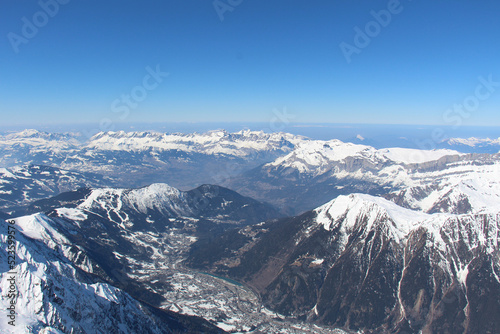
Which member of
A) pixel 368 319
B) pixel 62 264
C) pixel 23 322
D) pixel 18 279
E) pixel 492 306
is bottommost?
pixel 368 319

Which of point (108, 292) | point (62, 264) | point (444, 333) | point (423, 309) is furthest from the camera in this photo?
point (423, 309)

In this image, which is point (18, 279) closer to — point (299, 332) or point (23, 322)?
point (23, 322)

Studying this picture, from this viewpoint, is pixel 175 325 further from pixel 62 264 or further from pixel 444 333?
pixel 444 333

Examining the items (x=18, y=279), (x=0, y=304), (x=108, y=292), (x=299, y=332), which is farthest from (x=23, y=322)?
(x=299, y=332)

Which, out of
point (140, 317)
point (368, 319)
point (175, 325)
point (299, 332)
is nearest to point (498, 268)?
point (368, 319)

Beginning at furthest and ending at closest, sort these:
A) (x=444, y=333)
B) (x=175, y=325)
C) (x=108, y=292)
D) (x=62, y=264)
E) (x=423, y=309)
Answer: (x=423, y=309), (x=444, y=333), (x=62, y=264), (x=175, y=325), (x=108, y=292)

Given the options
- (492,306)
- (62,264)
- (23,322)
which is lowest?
(492,306)

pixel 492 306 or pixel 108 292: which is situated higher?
pixel 108 292

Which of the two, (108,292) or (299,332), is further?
(299,332)

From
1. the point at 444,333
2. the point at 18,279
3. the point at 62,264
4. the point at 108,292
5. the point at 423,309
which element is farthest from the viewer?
the point at 423,309
